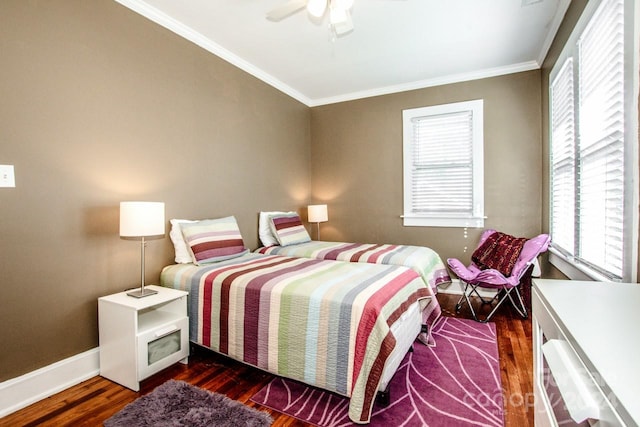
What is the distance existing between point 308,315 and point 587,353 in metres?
1.42

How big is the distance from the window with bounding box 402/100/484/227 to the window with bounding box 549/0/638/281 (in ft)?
3.40

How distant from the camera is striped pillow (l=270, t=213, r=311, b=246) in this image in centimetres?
381

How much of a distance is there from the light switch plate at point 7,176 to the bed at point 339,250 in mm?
2207

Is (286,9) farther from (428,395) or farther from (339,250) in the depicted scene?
(428,395)

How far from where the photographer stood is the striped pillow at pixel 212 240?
8.84 ft

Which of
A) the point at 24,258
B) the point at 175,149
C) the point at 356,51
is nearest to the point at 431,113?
the point at 356,51

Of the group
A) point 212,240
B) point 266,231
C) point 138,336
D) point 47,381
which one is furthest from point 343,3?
point 47,381

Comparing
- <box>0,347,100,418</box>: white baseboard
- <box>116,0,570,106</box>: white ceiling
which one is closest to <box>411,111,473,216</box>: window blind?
<box>116,0,570,106</box>: white ceiling

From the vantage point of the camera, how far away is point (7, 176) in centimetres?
184

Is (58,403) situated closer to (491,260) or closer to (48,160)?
(48,160)

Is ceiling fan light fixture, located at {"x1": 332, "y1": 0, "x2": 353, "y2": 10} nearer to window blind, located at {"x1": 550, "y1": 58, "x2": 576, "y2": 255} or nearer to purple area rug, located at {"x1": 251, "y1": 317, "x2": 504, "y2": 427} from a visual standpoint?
window blind, located at {"x1": 550, "y1": 58, "x2": 576, "y2": 255}

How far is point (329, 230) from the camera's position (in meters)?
4.89

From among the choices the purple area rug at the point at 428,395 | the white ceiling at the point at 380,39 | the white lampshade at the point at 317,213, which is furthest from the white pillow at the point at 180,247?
the white lampshade at the point at 317,213

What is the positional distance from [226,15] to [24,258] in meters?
2.33
